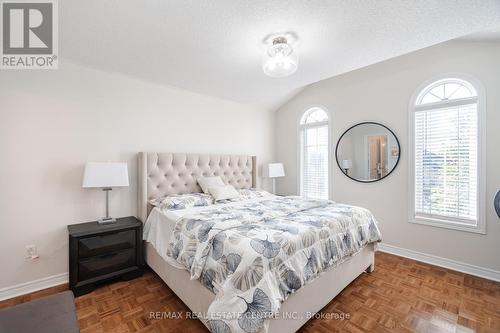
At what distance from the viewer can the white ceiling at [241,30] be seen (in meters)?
1.64

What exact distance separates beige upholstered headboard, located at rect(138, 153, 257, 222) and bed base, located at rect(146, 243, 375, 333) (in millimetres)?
685

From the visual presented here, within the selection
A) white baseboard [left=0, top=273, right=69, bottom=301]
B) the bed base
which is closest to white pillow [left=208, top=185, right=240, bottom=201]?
the bed base

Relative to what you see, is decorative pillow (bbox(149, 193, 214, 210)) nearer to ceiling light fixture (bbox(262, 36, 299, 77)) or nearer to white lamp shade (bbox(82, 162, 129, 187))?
white lamp shade (bbox(82, 162, 129, 187))

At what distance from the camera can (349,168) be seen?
350 centimetres

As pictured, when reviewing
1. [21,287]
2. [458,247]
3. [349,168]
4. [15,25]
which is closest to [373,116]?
[349,168]

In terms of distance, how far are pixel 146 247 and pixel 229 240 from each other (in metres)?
1.60

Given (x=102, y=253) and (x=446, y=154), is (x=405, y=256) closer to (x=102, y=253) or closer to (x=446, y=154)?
(x=446, y=154)

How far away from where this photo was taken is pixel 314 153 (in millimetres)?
4016

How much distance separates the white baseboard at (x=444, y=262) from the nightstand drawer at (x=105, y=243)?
3.36 meters

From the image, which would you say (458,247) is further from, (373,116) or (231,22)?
(231,22)

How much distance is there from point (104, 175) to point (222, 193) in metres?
1.35

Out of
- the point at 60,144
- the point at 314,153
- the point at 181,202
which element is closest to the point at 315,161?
the point at 314,153

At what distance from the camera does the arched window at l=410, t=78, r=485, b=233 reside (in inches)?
98.9

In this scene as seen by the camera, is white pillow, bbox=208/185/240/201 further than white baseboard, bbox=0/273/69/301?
Yes
